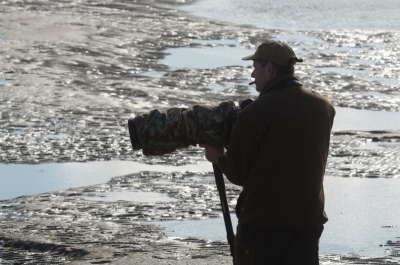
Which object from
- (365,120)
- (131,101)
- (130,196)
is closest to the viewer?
(130,196)

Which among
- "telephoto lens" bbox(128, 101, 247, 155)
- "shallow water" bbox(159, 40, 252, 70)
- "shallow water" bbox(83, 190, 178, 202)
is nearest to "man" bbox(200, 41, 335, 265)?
"telephoto lens" bbox(128, 101, 247, 155)

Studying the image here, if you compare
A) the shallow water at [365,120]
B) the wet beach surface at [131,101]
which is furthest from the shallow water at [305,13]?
the shallow water at [365,120]

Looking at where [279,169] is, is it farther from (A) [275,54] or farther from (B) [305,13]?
(B) [305,13]

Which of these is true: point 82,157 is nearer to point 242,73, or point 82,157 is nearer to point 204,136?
point 204,136

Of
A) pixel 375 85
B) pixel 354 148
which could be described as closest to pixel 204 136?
pixel 354 148

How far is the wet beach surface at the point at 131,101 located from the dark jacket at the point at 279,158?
1889 millimetres

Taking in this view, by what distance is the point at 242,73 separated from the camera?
13547 millimetres

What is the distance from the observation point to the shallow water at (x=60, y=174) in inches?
285

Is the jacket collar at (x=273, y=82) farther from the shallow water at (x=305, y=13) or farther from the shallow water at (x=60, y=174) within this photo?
the shallow water at (x=305, y=13)

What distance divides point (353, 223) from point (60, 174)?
3055 millimetres

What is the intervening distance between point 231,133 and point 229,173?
0.21 metres

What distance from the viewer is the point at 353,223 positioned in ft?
20.7

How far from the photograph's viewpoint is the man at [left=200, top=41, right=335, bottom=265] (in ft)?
11.2

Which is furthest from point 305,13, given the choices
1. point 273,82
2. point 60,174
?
point 273,82
